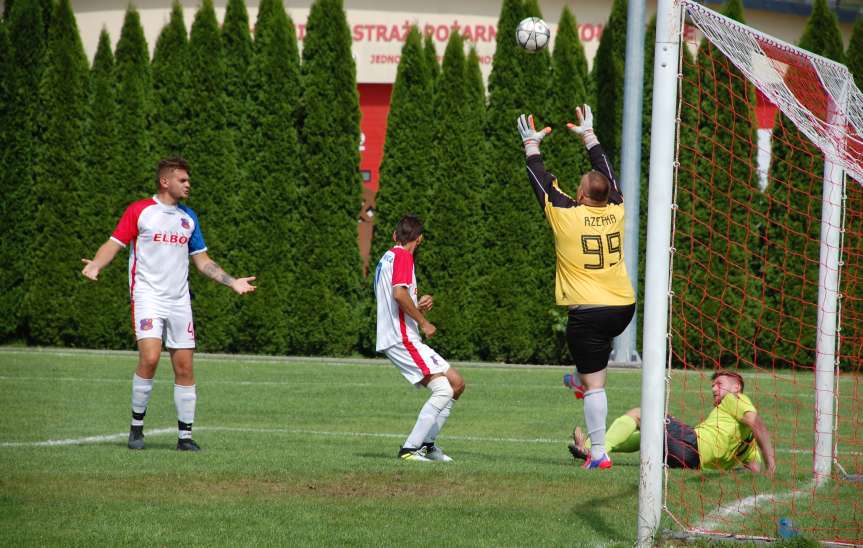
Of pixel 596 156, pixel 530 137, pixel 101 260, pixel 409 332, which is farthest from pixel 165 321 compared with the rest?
pixel 596 156

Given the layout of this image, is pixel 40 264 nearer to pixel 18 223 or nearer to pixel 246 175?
pixel 18 223

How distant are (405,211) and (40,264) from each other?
21.1ft

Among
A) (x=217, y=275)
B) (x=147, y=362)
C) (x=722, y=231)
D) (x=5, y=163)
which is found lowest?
(x=147, y=362)

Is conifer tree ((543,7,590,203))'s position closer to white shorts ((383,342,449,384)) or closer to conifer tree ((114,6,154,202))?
conifer tree ((114,6,154,202))

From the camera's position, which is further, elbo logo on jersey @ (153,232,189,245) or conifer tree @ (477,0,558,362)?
conifer tree @ (477,0,558,362)

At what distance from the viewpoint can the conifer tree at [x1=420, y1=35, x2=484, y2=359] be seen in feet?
66.3

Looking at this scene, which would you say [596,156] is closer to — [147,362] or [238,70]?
[147,362]

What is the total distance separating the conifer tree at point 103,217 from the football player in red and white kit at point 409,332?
1212cm

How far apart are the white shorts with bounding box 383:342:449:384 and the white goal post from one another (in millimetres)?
2117

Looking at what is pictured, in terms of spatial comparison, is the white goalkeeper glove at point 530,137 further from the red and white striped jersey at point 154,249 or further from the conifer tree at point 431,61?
the conifer tree at point 431,61

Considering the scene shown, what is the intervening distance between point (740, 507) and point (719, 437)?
1.79 metres

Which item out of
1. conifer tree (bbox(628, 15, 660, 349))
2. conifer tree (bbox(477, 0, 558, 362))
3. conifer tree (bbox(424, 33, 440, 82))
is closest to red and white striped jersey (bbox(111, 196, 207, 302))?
conifer tree (bbox(477, 0, 558, 362))

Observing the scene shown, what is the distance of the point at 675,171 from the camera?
250 inches

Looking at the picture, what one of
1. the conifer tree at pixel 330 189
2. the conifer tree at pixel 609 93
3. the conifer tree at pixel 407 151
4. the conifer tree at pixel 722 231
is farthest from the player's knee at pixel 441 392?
the conifer tree at pixel 609 93
